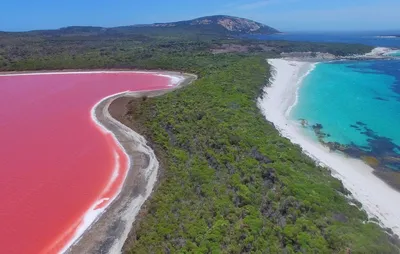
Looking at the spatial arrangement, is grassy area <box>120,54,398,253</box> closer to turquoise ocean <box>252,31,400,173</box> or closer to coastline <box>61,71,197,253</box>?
coastline <box>61,71,197,253</box>

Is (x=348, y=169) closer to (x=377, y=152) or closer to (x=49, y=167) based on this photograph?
(x=377, y=152)

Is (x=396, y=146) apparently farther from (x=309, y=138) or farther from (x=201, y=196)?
(x=201, y=196)

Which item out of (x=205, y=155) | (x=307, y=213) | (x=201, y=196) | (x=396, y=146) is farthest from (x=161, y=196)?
(x=396, y=146)

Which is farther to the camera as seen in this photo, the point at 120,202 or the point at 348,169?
the point at 348,169

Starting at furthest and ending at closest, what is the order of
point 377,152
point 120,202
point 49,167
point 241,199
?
point 377,152 → point 49,167 → point 120,202 → point 241,199

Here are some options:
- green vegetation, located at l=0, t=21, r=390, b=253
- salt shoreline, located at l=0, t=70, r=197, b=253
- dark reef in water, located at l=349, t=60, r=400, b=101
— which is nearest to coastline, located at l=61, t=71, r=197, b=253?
salt shoreline, located at l=0, t=70, r=197, b=253

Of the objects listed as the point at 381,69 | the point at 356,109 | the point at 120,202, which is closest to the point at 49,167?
the point at 120,202

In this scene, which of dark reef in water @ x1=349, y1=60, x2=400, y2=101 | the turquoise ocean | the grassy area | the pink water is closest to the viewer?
the grassy area

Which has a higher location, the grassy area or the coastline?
the grassy area
